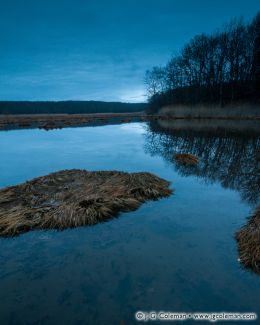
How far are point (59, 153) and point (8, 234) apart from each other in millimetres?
11246

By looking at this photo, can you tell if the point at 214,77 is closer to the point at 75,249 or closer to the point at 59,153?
the point at 59,153

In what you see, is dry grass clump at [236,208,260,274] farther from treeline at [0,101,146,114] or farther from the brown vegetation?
→ treeline at [0,101,146,114]

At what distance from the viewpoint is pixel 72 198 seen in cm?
691

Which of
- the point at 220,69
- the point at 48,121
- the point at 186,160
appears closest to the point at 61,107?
the point at 48,121

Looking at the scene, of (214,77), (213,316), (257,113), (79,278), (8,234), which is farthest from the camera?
(214,77)

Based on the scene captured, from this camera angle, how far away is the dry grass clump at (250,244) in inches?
156

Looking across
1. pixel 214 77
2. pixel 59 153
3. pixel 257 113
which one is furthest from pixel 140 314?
pixel 214 77

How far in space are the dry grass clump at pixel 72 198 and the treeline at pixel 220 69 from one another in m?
36.3

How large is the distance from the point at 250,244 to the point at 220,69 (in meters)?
49.1

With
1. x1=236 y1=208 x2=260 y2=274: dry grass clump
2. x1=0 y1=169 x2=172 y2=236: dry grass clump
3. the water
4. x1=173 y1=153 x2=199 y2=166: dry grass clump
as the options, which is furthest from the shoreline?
x1=236 y1=208 x2=260 y2=274: dry grass clump

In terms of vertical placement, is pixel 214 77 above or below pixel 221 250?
above

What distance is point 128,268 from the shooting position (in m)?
4.07

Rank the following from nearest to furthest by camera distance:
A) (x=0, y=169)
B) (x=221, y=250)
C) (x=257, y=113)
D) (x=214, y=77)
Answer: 1. (x=221, y=250)
2. (x=0, y=169)
3. (x=257, y=113)
4. (x=214, y=77)

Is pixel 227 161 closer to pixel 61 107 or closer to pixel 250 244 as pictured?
pixel 250 244
